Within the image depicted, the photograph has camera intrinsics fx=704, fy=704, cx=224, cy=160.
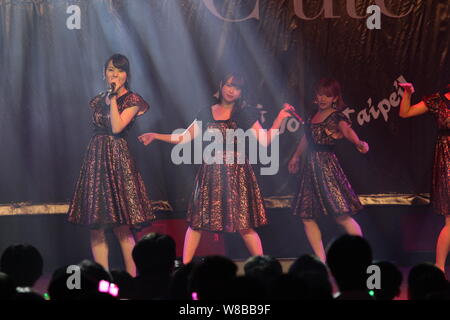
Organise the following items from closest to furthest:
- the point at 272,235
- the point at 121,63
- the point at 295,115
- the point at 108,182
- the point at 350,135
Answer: the point at 108,182, the point at 121,63, the point at 350,135, the point at 295,115, the point at 272,235

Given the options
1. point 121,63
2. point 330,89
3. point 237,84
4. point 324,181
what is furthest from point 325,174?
point 121,63

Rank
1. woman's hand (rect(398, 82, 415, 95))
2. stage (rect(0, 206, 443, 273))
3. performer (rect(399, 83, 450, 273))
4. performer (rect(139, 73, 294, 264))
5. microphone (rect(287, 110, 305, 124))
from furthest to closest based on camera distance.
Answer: stage (rect(0, 206, 443, 273)) → microphone (rect(287, 110, 305, 124)) → woman's hand (rect(398, 82, 415, 95)) → performer (rect(139, 73, 294, 264)) → performer (rect(399, 83, 450, 273))

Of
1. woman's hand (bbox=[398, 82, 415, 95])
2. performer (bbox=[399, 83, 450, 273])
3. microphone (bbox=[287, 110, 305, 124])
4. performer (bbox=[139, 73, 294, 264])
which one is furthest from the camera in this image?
microphone (bbox=[287, 110, 305, 124])

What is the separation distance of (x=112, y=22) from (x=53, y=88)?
0.82m

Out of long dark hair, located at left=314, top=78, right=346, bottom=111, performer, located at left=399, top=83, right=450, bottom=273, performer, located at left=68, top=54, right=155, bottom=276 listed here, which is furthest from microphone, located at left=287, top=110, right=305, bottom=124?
performer, located at left=68, top=54, right=155, bottom=276

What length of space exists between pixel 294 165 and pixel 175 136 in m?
1.11

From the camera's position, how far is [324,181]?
20.3ft

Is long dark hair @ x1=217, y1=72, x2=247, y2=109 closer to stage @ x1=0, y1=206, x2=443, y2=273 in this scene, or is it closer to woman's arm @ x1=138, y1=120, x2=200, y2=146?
woman's arm @ x1=138, y1=120, x2=200, y2=146

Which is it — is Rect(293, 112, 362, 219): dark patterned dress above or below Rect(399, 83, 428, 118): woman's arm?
below

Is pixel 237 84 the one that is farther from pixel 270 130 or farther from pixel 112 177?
pixel 112 177

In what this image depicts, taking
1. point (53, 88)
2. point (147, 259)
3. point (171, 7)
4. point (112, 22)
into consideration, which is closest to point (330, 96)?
point (171, 7)

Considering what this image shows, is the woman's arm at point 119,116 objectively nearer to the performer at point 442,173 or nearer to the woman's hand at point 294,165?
the woman's hand at point 294,165

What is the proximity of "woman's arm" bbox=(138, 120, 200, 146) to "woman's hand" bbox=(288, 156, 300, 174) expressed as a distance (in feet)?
2.93

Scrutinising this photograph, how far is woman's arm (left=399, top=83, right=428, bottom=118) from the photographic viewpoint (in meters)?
6.22
